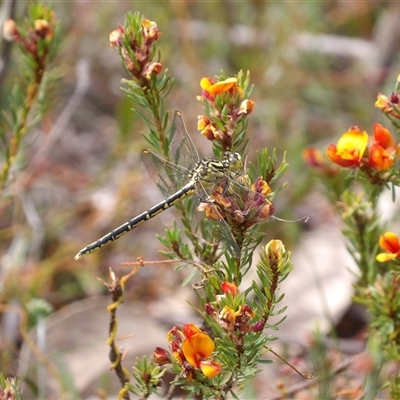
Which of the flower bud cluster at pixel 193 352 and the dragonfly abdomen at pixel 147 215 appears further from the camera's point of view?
the dragonfly abdomen at pixel 147 215

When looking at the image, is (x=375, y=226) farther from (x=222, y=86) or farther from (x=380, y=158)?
(x=222, y=86)

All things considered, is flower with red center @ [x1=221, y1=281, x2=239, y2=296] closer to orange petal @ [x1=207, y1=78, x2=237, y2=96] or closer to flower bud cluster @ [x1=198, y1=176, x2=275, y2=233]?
flower bud cluster @ [x1=198, y1=176, x2=275, y2=233]

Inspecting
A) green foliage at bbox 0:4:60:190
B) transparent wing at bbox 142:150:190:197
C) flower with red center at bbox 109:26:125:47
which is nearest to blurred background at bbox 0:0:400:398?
green foliage at bbox 0:4:60:190

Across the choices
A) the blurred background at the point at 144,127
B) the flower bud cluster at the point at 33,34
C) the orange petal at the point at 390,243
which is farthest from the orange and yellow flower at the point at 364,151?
the blurred background at the point at 144,127

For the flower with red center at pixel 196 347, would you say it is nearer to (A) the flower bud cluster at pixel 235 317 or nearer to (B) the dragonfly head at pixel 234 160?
(A) the flower bud cluster at pixel 235 317

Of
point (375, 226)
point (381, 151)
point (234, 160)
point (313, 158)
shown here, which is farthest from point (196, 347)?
point (313, 158)

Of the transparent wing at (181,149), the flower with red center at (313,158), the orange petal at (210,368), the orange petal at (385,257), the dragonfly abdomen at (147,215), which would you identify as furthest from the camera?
the flower with red center at (313,158)

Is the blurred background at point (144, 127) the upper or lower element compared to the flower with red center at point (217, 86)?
lower
